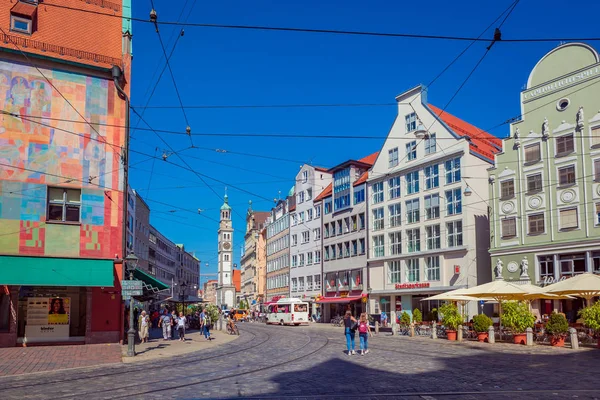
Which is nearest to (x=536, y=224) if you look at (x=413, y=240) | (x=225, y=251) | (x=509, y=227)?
(x=509, y=227)

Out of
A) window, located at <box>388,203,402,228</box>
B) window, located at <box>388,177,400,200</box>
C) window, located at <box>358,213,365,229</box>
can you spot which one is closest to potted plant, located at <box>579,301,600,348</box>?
window, located at <box>388,203,402,228</box>

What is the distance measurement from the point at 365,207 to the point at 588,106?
27.1 metres

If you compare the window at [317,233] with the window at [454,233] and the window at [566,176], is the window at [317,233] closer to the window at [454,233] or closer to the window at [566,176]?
the window at [454,233]

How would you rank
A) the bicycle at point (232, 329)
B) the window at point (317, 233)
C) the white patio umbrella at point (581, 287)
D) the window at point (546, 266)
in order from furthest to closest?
the window at point (317, 233) < the bicycle at point (232, 329) < the window at point (546, 266) < the white patio umbrella at point (581, 287)

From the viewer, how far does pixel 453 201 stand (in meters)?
51.2

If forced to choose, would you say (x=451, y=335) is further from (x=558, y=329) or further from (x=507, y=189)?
(x=507, y=189)

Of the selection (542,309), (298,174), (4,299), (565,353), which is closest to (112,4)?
(4,299)

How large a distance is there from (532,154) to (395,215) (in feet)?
55.8

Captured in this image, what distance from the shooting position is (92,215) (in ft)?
96.7

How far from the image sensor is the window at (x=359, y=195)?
6395 cm

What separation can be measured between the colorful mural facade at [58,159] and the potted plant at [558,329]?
21388mm

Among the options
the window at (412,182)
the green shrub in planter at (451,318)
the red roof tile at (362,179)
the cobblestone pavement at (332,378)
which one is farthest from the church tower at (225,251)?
the cobblestone pavement at (332,378)

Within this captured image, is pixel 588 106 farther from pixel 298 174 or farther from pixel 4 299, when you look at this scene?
pixel 298 174

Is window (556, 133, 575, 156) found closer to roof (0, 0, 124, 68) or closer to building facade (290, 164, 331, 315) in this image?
roof (0, 0, 124, 68)
